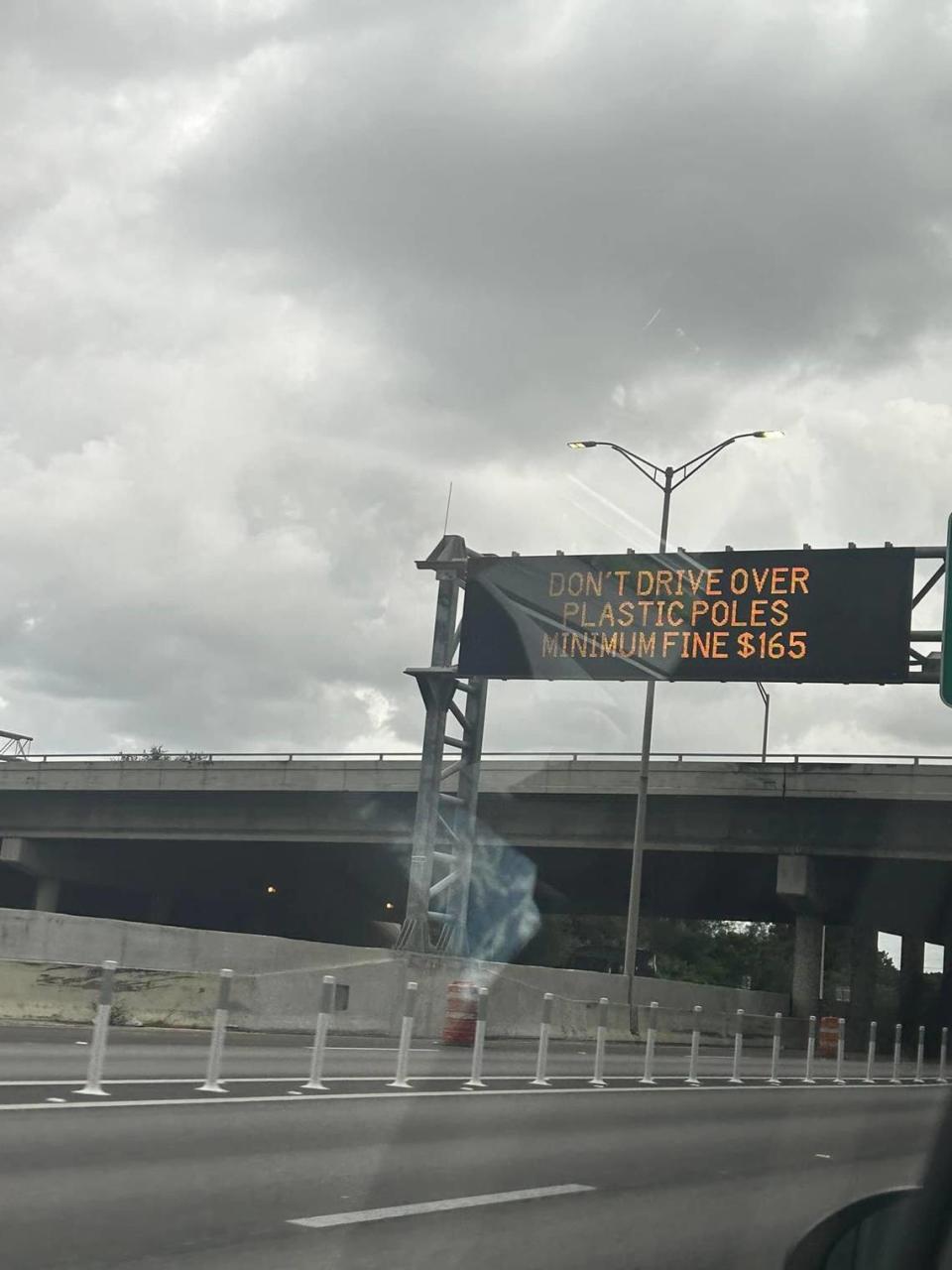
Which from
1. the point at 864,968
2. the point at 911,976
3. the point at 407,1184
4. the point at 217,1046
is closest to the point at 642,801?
the point at 217,1046

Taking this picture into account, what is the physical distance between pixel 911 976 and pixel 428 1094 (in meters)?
48.4

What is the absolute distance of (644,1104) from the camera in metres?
15.6

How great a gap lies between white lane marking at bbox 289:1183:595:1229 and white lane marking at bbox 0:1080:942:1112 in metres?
3.49

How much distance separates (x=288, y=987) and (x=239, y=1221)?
16.2 m

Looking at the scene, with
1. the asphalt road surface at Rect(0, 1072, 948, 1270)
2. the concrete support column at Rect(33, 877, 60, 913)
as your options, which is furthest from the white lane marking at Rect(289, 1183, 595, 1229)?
the concrete support column at Rect(33, 877, 60, 913)

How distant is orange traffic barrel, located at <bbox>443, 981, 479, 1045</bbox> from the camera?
79.7 feet

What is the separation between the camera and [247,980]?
22719mm

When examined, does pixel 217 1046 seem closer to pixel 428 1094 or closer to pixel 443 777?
pixel 428 1094

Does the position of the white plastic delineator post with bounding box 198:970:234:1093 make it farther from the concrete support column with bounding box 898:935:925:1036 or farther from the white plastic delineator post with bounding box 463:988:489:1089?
the concrete support column with bounding box 898:935:925:1036

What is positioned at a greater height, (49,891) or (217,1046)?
(217,1046)

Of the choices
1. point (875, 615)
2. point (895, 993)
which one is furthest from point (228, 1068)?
point (895, 993)

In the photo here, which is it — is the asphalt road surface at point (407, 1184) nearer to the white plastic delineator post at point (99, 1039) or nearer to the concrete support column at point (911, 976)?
the white plastic delineator post at point (99, 1039)

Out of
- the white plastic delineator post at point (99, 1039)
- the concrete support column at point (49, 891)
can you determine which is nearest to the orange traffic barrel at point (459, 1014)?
the white plastic delineator post at point (99, 1039)

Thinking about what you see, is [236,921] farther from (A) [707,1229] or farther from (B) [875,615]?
(A) [707,1229]
